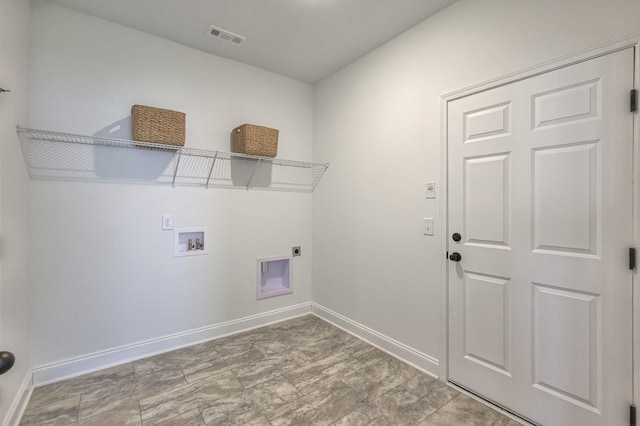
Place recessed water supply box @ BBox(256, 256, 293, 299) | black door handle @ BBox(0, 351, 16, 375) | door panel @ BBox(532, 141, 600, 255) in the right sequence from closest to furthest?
black door handle @ BBox(0, 351, 16, 375), door panel @ BBox(532, 141, 600, 255), recessed water supply box @ BBox(256, 256, 293, 299)

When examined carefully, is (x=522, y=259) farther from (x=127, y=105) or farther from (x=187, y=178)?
(x=127, y=105)

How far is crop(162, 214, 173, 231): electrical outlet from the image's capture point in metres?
2.54

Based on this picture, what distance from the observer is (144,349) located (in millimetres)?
2451

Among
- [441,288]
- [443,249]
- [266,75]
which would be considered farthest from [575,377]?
[266,75]

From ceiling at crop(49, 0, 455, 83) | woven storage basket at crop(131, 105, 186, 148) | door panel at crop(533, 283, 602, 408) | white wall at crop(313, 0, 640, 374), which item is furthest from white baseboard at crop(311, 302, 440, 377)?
ceiling at crop(49, 0, 455, 83)

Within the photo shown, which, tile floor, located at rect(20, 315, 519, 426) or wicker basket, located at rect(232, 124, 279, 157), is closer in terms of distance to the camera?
tile floor, located at rect(20, 315, 519, 426)

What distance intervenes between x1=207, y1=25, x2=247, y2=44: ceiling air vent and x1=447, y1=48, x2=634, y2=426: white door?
1.88m

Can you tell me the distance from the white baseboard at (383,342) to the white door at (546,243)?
0.63ft

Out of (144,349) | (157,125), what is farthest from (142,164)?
(144,349)

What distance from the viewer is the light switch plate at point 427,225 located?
2.22m

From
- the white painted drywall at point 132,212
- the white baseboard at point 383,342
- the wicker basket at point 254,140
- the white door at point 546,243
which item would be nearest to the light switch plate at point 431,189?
the white door at point 546,243

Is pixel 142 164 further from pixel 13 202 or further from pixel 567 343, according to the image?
pixel 567 343

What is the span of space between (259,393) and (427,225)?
67.6 inches

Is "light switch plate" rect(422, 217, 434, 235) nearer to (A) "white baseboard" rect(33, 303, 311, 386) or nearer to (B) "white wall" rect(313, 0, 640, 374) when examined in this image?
(B) "white wall" rect(313, 0, 640, 374)
